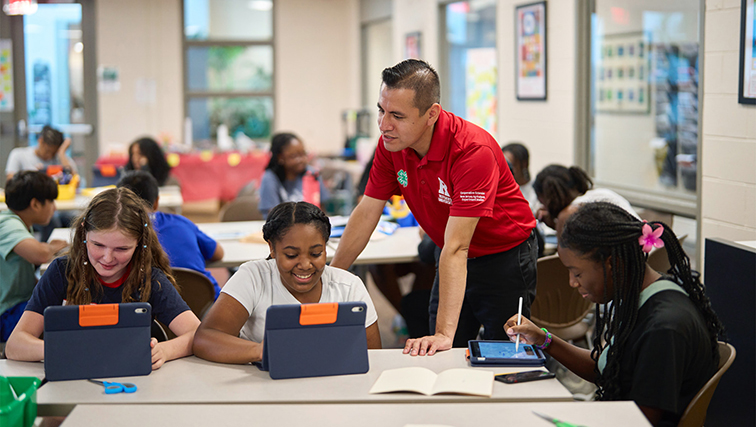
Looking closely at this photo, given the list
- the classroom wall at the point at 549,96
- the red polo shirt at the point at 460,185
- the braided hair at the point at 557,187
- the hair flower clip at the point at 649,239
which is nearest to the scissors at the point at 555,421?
the hair flower clip at the point at 649,239

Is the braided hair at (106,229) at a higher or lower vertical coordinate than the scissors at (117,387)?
higher

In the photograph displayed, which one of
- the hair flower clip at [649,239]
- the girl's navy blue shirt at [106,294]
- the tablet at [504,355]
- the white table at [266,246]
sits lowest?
the tablet at [504,355]

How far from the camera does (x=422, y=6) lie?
7.30 m

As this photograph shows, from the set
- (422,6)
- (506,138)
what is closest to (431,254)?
(506,138)

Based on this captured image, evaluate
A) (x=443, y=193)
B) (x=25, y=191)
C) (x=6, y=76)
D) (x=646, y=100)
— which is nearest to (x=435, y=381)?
(x=443, y=193)

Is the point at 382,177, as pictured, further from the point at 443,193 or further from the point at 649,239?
the point at 649,239

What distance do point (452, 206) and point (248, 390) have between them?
806mm

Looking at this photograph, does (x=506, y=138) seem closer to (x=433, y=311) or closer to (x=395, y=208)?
(x=395, y=208)

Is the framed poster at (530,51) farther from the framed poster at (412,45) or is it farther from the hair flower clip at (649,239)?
the hair flower clip at (649,239)

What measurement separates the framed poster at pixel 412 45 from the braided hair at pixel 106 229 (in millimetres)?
5690

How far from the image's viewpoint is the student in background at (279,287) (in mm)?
1879

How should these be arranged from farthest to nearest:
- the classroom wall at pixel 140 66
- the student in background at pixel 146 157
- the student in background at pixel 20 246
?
the classroom wall at pixel 140 66 → the student in background at pixel 146 157 → the student in background at pixel 20 246

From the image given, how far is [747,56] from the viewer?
9.95 feet

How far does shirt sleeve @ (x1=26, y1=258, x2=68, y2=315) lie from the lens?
1.97m
